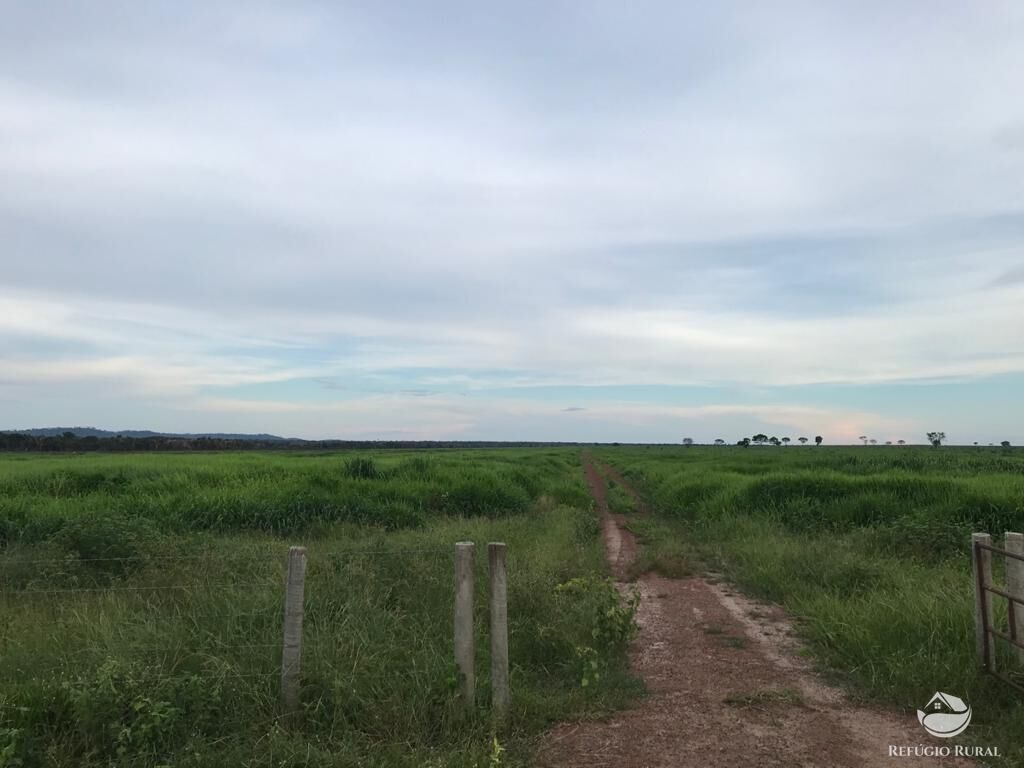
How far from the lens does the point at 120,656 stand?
15.5 ft

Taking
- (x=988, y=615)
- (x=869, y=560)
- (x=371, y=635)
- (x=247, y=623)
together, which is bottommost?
(x=869, y=560)

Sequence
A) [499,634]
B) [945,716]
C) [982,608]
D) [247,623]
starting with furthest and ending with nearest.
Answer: [247,623] → [982,608] → [945,716] → [499,634]

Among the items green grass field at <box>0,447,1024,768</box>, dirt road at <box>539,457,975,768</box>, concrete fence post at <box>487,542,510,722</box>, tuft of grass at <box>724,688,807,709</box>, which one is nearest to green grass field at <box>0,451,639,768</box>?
green grass field at <box>0,447,1024,768</box>

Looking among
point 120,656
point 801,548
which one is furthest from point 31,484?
point 801,548

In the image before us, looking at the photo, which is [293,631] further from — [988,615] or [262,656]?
[988,615]

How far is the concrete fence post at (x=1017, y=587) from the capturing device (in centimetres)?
496

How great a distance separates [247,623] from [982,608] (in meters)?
Answer: 5.97

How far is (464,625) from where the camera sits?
453 centimetres

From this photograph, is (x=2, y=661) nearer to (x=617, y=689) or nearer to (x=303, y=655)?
(x=303, y=655)

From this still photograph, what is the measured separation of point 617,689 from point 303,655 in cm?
252

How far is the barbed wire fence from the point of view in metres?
4.54

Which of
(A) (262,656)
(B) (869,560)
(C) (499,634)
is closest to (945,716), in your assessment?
(C) (499,634)

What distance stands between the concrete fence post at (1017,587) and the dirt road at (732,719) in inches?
43.4

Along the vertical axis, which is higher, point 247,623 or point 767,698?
point 247,623
